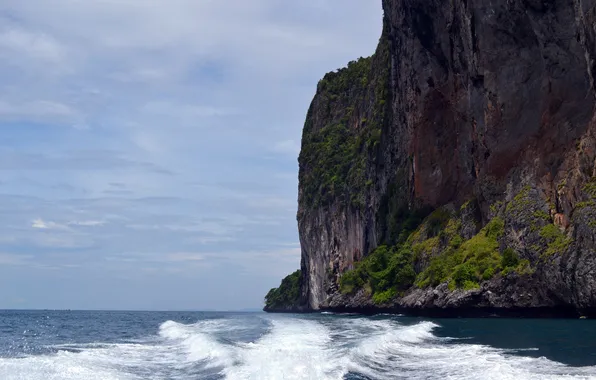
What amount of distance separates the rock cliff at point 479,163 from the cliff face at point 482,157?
10 cm

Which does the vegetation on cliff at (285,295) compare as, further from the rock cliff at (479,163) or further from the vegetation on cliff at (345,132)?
the rock cliff at (479,163)

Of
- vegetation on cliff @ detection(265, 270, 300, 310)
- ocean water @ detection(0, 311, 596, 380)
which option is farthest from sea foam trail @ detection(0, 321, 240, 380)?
vegetation on cliff @ detection(265, 270, 300, 310)

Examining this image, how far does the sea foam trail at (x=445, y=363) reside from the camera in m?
15.6

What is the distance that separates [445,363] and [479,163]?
3131cm

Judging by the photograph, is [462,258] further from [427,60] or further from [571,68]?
[427,60]

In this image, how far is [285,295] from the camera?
125875mm

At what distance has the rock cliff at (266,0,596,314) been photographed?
36.1 metres

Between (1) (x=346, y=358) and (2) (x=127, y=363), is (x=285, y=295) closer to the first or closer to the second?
(2) (x=127, y=363)

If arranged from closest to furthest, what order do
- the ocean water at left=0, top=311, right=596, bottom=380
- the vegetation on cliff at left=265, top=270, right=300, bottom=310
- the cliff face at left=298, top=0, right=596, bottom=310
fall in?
the ocean water at left=0, top=311, right=596, bottom=380, the cliff face at left=298, top=0, right=596, bottom=310, the vegetation on cliff at left=265, top=270, right=300, bottom=310

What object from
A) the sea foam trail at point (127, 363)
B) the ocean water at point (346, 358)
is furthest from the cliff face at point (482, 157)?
the sea foam trail at point (127, 363)

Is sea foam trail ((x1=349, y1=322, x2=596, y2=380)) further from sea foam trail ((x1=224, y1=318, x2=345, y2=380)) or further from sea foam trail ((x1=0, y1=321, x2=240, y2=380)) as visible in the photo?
sea foam trail ((x1=0, y1=321, x2=240, y2=380))

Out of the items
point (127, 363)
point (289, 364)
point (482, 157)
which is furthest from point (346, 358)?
point (482, 157)

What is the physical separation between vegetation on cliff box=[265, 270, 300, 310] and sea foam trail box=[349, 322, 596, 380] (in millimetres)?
89943

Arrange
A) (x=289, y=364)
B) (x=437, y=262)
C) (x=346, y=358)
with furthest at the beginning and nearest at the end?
1. (x=437, y=262)
2. (x=346, y=358)
3. (x=289, y=364)
